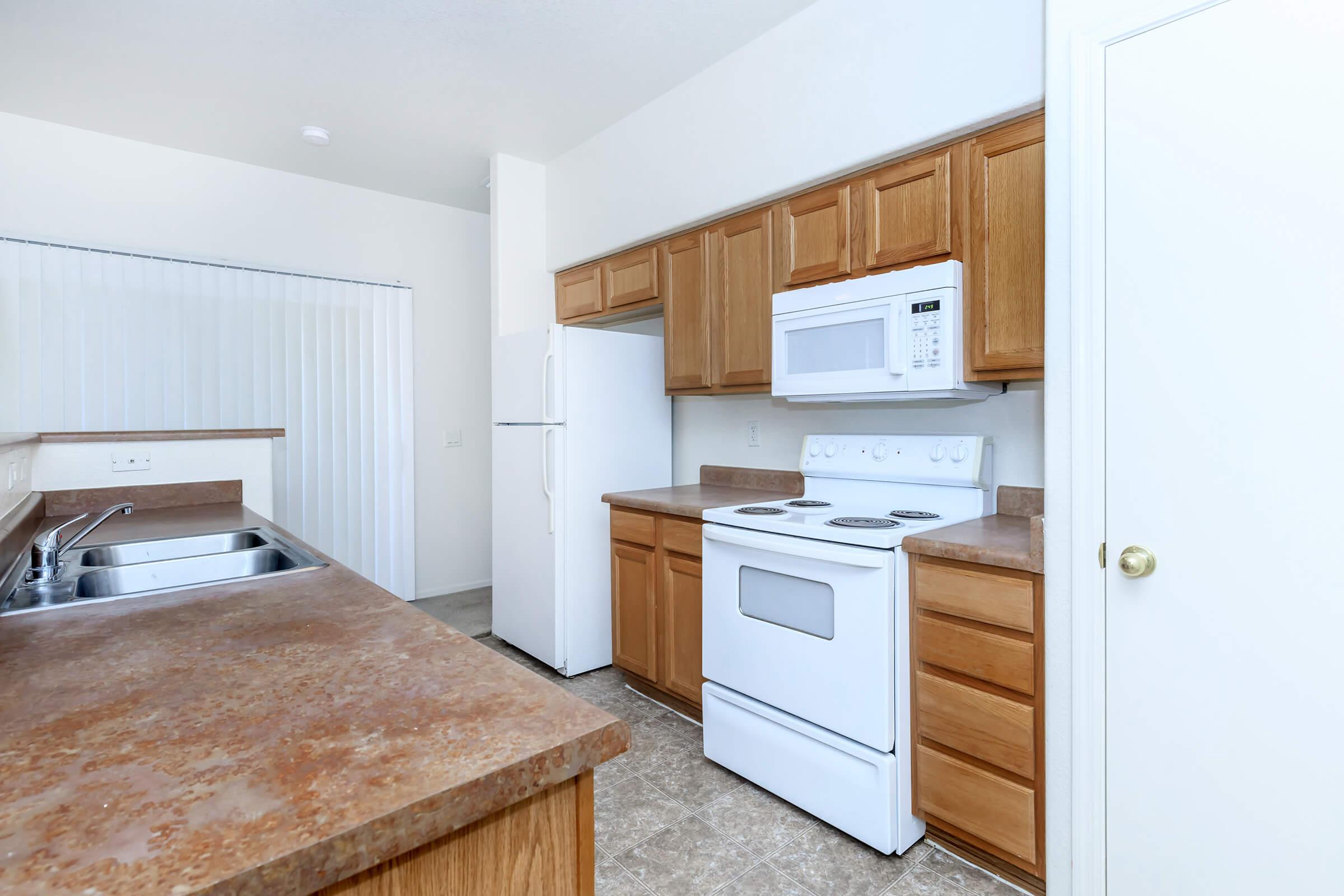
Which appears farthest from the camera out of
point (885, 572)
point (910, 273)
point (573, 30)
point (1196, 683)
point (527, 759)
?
point (573, 30)

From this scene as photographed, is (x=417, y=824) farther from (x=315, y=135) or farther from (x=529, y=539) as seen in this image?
(x=315, y=135)

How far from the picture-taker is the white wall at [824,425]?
2.15 metres

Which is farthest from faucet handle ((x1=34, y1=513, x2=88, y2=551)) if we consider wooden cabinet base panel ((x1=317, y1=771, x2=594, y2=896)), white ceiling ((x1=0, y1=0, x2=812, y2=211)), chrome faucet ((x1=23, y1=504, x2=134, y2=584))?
white ceiling ((x1=0, y1=0, x2=812, y2=211))

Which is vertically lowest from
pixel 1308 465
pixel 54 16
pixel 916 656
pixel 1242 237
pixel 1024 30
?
pixel 916 656

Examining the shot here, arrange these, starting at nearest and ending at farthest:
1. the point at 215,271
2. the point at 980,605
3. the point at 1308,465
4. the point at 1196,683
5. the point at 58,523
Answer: the point at 1308,465 < the point at 1196,683 < the point at 980,605 < the point at 58,523 < the point at 215,271

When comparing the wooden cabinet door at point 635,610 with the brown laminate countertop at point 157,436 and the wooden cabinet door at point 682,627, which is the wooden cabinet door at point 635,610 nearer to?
the wooden cabinet door at point 682,627

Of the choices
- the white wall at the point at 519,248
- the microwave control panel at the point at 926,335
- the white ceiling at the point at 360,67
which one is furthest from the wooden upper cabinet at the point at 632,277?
the microwave control panel at the point at 926,335

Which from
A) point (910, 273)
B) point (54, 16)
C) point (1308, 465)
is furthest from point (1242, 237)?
point (54, 16)

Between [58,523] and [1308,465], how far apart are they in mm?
3415

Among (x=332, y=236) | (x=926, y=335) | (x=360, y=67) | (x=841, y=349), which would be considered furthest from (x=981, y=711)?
(x=332, y=236)

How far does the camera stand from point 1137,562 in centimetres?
144

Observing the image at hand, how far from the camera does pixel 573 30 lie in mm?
2504

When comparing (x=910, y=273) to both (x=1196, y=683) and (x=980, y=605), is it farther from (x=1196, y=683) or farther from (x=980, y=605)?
(x=1196, y=683)

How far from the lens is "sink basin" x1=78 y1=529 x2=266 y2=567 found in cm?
179
